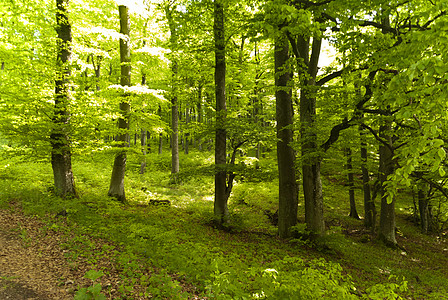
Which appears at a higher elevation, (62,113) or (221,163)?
(62,113)

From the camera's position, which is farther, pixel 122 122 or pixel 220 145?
pixel 122 122

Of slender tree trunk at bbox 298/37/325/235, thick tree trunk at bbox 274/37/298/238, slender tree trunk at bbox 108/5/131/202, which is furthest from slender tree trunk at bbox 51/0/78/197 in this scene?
slender tree trunk at bbox 298/37/325/235

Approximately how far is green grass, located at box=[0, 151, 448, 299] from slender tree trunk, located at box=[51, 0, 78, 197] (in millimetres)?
746

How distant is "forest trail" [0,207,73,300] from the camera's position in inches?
175

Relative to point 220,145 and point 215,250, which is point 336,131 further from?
point 215,250

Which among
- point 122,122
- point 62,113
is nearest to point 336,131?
point 122,122

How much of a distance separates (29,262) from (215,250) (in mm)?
4317

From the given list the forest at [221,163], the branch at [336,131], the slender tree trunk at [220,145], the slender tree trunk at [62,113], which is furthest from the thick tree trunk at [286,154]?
the slender tree trunk at [62,113]

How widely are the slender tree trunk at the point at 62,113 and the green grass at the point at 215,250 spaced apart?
0.75 metres

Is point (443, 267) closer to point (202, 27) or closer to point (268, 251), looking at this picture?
point (268, 251)

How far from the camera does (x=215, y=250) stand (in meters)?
7.07

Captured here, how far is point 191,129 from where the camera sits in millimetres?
10461

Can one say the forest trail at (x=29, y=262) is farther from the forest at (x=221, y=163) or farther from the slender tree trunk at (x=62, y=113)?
the slender tree trunk at (x=62, y=113)

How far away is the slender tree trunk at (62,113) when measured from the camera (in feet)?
27.5
